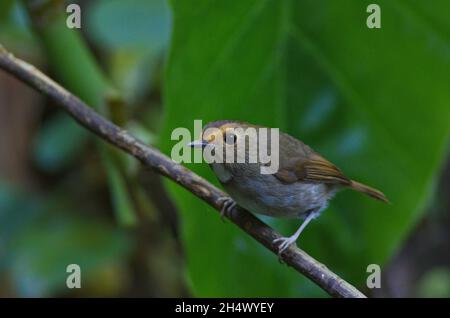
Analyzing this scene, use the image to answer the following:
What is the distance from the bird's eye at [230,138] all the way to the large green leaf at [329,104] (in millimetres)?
194

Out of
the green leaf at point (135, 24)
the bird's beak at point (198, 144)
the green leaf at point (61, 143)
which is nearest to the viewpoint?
the bird's beak at point (198, 144)

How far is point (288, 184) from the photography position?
1.35 m

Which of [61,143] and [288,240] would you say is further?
[61,143]

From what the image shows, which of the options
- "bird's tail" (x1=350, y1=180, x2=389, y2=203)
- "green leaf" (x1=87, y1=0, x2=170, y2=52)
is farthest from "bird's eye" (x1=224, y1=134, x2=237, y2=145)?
"green leaf" (x1=87, y1=0, x2=170, y2=52)

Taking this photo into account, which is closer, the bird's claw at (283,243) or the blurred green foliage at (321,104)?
the bird's claw at (283,243)

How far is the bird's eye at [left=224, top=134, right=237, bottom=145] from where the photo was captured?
1.15 metres

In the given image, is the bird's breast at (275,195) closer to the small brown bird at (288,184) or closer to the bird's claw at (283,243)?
the small brown bird at (288,184)

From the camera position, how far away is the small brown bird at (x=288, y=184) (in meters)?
1.28

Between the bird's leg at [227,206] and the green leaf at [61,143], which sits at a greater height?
the green leaf at [61,143]

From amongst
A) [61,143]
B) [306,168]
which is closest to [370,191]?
[306,168]

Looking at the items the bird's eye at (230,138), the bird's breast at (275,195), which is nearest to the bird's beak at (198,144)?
the bird's eye at (230,138)

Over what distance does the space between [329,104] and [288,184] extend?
0.69ft

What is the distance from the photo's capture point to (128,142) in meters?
1.26

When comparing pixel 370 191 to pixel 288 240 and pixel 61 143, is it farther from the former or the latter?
pixel 61 143
